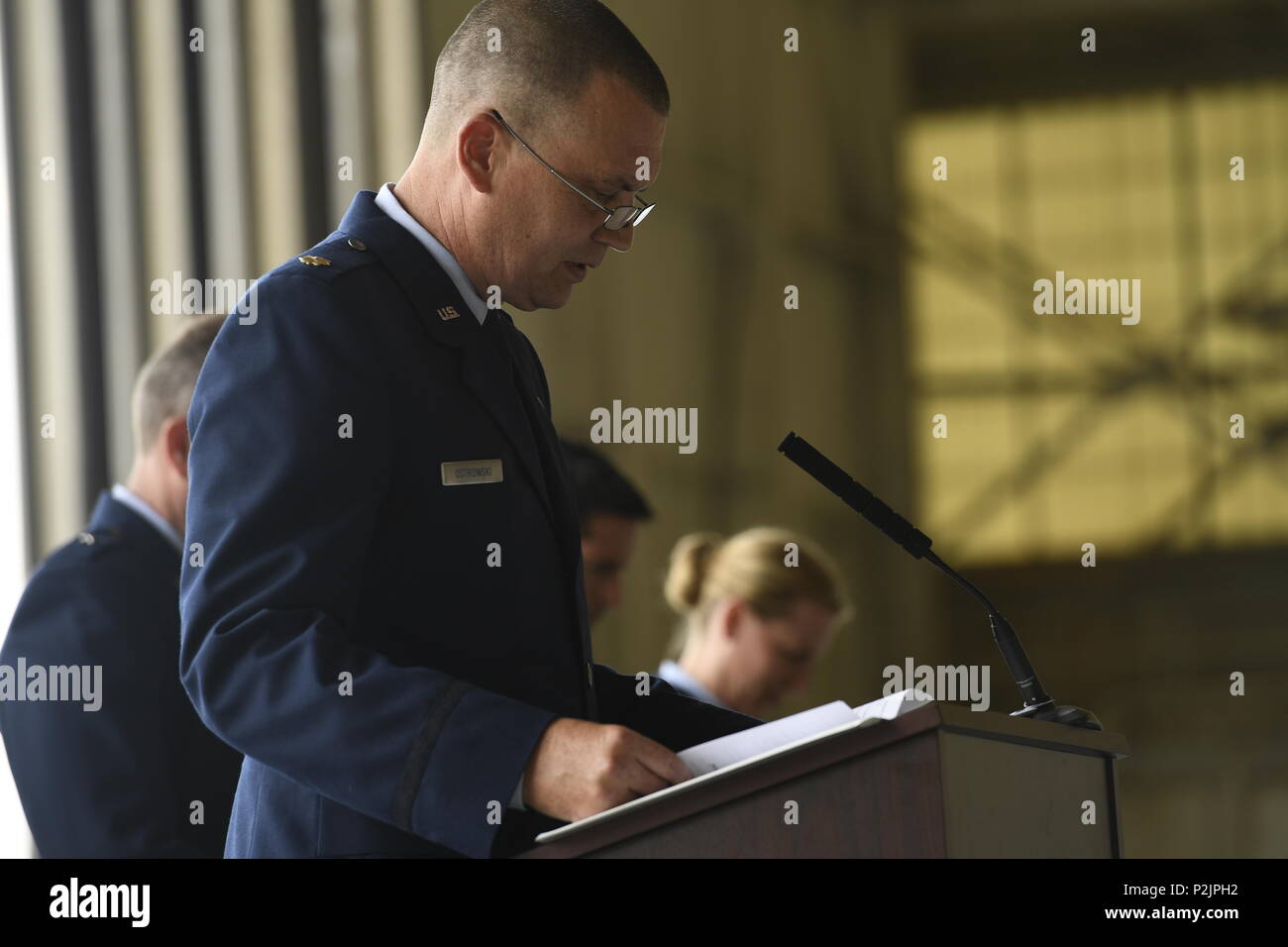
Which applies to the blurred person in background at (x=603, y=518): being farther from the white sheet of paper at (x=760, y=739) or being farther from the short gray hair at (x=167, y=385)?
the white sheet of paper at (x=760, y=739)

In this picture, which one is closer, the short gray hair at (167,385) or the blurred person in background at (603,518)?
the short gray hair at (167,385)

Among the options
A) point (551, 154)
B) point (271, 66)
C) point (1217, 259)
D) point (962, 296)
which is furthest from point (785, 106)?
point (551, 154)

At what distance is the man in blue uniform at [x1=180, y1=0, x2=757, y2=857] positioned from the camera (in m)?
0.88

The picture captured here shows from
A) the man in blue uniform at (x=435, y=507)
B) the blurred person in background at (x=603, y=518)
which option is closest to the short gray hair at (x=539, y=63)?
the man in blue uniform at (x=435, y=507)

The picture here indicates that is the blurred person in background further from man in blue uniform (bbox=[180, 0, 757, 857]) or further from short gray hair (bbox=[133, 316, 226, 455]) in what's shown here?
man in blue uniform (bbox=[180, 0, 757, 857])

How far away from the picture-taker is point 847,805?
32.6 inches

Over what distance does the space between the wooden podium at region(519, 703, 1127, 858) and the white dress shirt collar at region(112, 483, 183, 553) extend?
3.72 ft

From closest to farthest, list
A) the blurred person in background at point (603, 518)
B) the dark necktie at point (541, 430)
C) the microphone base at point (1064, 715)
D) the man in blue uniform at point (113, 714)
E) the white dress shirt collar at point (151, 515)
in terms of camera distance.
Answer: the microphone base at point (1064, 715)
the dark necktie at point (541, 430)
the man in blue uniform at point (113, 714)
the white dress shirt collar at point (151, 515)
the blurred person in background at point (603, 518)

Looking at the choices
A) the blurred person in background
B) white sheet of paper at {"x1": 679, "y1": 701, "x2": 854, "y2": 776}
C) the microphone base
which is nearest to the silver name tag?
white sheet of paper at {"x1": 679, "y1": 701, "x2": 854, "y2": 776}

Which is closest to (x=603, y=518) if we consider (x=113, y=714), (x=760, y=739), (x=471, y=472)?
(x=113, y=714)

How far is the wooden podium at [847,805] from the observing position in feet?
2.66

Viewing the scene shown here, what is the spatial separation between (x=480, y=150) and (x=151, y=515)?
898 mm

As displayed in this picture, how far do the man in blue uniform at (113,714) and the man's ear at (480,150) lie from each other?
2.70 ft
